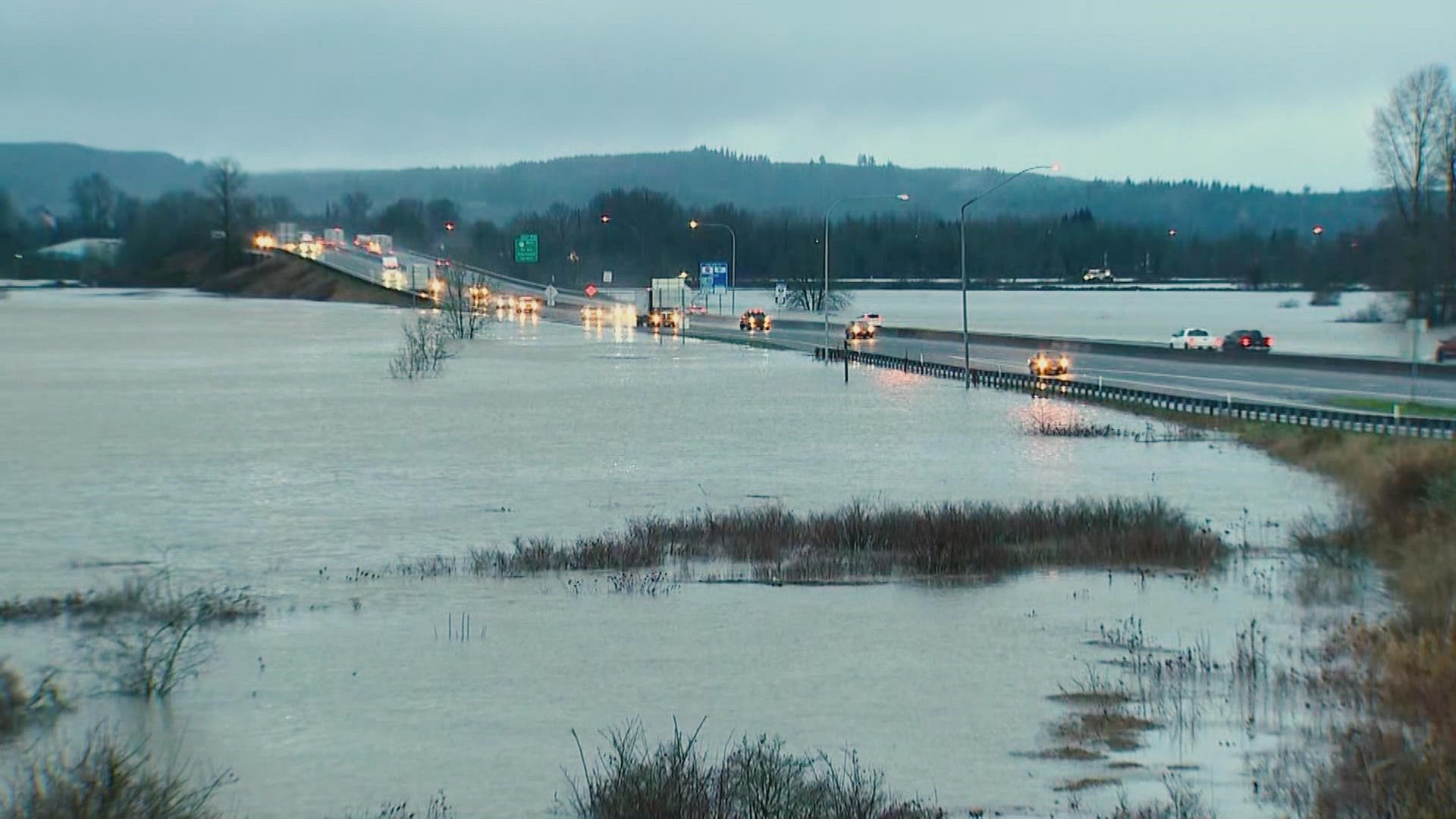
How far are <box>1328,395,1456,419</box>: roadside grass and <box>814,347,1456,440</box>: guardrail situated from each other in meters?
1.10

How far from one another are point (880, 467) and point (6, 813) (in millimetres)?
32322

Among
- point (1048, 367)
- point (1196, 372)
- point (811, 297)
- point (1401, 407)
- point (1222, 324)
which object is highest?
point (811, 297)

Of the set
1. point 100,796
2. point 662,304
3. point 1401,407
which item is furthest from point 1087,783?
point 662,304

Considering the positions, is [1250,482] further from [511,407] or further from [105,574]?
[511,407]

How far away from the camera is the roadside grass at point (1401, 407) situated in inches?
1766

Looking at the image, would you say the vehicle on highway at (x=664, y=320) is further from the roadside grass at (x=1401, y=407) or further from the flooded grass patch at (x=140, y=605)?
the flooded grass patch at (x=140, y=605)

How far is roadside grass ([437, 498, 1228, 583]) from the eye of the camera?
27.3 metres

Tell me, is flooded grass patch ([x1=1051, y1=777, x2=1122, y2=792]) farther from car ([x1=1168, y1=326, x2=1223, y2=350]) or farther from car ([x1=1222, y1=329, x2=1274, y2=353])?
car ([x1=1168, y1=326, x2=1223, y2=350])

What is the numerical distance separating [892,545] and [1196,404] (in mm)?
28114

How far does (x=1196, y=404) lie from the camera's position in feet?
177

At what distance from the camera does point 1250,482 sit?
3850cm

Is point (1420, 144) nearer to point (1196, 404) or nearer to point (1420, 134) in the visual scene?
point (1420, 134)

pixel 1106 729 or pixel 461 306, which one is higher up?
pixel 461 306

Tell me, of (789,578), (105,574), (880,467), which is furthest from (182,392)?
(789,578)
